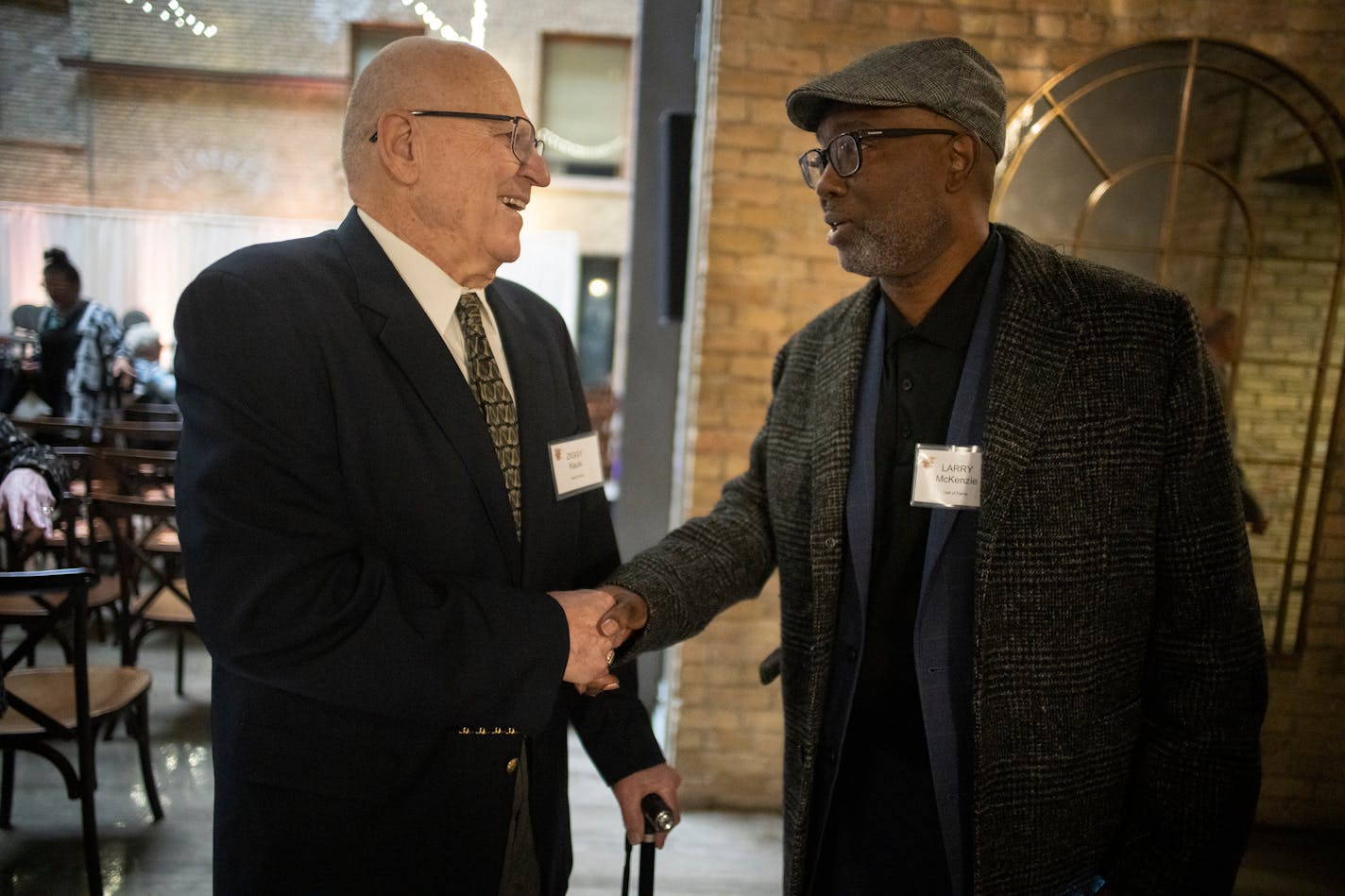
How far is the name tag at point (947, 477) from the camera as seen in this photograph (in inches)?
56.2

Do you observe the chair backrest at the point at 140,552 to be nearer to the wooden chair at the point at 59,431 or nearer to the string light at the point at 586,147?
the wooden chair at the point at 59,431

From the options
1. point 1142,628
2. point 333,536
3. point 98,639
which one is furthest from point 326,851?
point 98,639

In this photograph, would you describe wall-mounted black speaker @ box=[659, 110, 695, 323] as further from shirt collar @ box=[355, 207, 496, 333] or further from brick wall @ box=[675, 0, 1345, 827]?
shirt collar @ box=[355, 207, 496, 333]

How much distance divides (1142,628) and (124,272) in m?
3.92

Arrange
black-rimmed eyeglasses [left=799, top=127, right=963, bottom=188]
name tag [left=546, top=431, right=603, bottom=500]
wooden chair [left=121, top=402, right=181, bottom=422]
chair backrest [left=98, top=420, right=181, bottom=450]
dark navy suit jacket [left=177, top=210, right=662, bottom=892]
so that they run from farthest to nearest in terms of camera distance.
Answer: wooden chair [left=121, top=402, right=181, bottom=422]
chair backrest [left=98, top=420, right=181, bottom=450]
name tag [left=546, top=431, right=603, bottom=500]
black-rimmed eyeglasses [left=799, top=127, right=963, bottom=188]
dark navy suit jacket [left=177, top=210, right=662, bottom=892]

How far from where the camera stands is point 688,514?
329cm

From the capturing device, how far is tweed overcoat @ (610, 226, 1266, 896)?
1357 millimetres

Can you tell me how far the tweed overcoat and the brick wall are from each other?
1.73 m

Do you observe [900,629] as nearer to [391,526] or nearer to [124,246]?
[391,526]

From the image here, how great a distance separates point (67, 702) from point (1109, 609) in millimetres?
3153

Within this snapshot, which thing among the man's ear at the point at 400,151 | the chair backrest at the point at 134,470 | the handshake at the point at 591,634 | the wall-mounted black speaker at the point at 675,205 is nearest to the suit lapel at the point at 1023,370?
the handshake at the point at 591,634

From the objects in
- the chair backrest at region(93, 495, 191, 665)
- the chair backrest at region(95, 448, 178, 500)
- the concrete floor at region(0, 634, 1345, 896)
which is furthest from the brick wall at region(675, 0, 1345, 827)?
the chair backrest at region(95, 448, 178, 500)

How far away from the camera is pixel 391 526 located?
4.31 feet

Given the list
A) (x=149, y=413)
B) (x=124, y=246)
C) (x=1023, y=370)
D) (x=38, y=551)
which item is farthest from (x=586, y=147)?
(x=1023, y=370)
